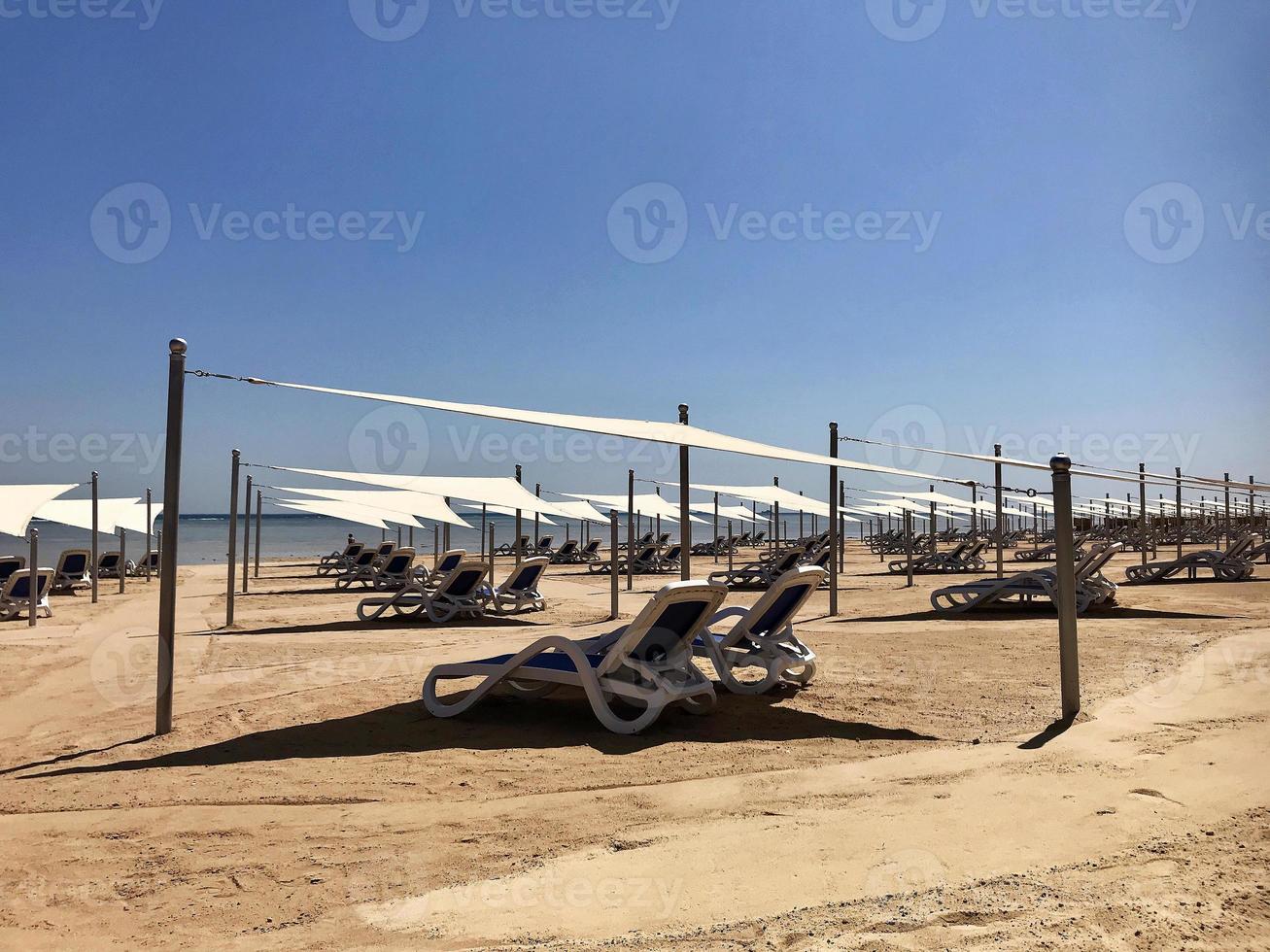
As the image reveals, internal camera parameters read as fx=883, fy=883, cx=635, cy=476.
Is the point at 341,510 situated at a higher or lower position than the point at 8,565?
higher

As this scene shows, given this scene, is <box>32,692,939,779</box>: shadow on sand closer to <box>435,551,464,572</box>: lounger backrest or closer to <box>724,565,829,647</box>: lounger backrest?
<box>724,565,829,647</box>: lounger backrest

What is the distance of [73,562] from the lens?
15586 mm

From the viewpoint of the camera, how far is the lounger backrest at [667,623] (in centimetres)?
448

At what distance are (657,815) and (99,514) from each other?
15938 mm

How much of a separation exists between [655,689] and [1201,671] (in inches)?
143

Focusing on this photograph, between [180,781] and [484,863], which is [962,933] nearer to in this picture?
[484,863]

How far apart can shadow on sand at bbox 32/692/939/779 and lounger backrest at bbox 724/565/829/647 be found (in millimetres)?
A: 529

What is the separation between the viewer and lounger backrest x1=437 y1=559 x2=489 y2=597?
10.9 metres

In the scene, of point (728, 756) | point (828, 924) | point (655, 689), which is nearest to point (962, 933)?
point (828, 924)

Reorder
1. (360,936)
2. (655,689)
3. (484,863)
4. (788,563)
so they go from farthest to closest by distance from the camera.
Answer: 1. (788,563)
2. (655,689)
3. (484,863)
4. (360,936)

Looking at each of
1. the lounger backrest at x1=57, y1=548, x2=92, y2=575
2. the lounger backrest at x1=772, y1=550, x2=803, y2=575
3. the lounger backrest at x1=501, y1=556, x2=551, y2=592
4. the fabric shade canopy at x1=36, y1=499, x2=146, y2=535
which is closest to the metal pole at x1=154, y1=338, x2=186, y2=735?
the lounger backrest at x1=501, y1=556, x2=551, y2=592

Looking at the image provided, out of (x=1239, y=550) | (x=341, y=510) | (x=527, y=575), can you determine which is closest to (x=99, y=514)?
(x=341, y=510)

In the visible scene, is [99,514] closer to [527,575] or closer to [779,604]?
[527,575]

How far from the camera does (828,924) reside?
2.21m
